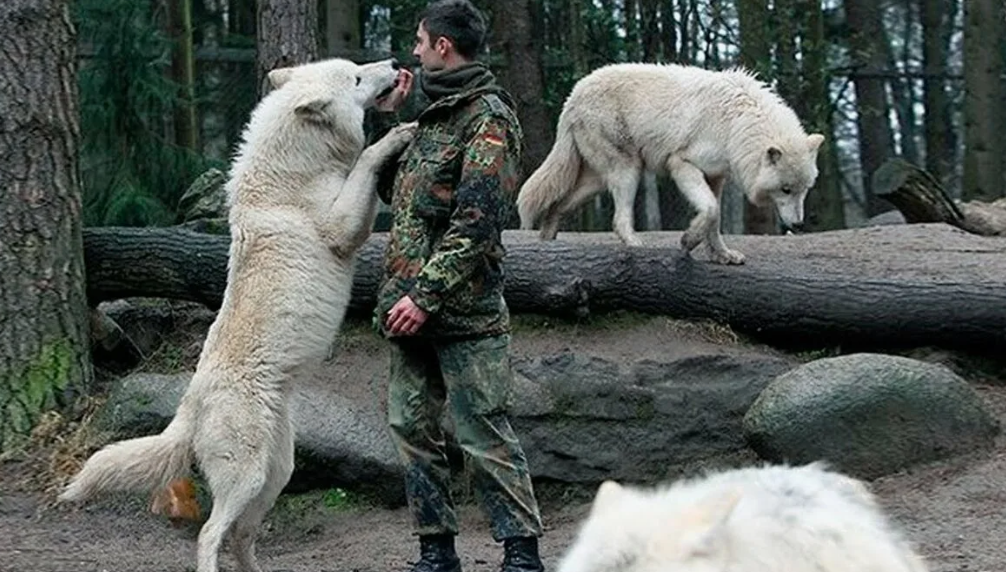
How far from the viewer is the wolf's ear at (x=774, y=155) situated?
32.7ft

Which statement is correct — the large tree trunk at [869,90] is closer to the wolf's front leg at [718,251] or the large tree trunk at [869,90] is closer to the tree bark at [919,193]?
the tree bark at [919,193]

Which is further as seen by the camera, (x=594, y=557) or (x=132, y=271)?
(x=132, y=271)

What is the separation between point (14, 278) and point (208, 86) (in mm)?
10782

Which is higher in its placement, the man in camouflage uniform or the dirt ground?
the man in camouflage uniform

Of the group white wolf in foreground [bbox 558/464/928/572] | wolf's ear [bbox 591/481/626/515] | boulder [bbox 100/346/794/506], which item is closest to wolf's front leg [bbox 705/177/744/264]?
boulder [bbox 100/346/794/506]

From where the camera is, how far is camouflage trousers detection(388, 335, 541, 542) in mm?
5820

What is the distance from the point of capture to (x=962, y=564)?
6.52 metres

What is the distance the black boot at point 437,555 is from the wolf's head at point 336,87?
2.06m

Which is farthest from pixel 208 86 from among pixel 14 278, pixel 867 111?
pixel 14 278

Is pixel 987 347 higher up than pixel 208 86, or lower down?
lower down

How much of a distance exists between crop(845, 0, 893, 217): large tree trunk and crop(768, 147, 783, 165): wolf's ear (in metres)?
11.3

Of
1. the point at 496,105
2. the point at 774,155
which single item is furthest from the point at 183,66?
the point at 496,105

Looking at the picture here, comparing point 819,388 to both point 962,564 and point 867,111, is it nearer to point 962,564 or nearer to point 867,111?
point 962,564

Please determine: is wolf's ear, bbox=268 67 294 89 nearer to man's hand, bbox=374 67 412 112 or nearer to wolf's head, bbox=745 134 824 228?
man's hand, bbox=374 67 412 112
